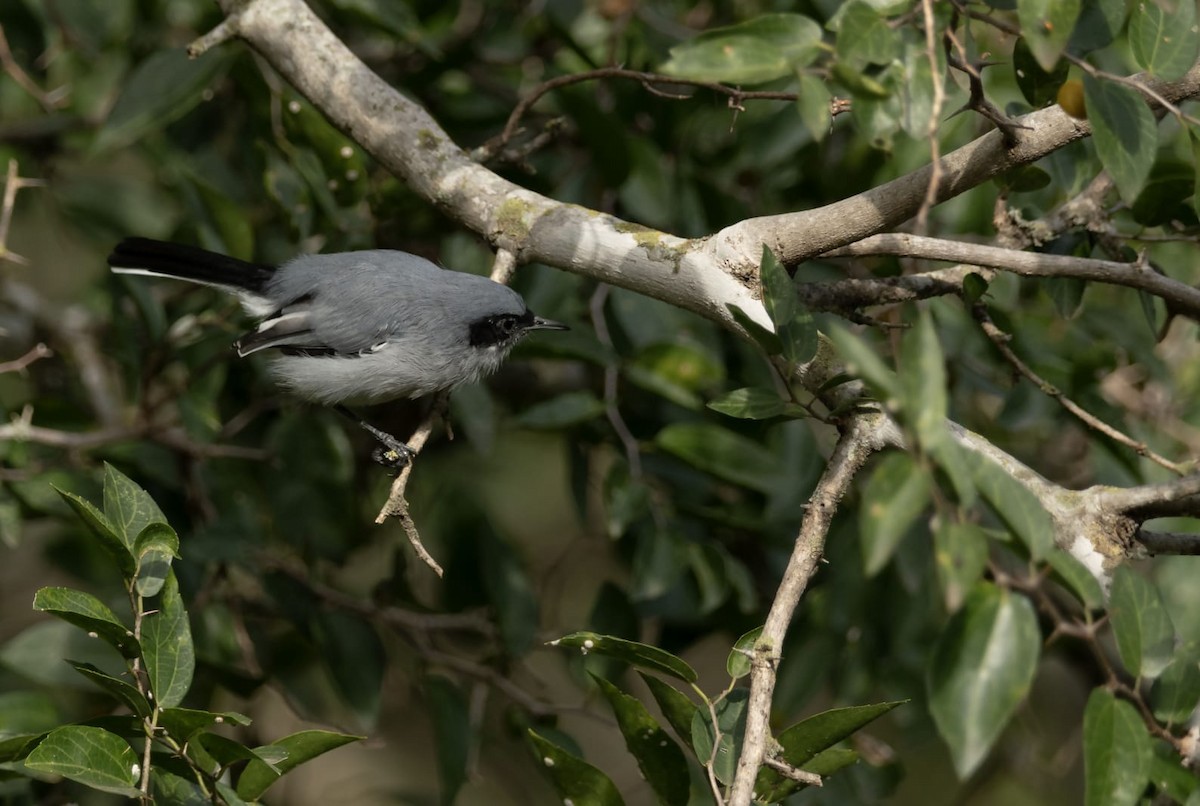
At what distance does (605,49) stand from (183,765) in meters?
2.60

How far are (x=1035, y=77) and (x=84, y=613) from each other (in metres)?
1.83

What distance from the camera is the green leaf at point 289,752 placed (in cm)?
181

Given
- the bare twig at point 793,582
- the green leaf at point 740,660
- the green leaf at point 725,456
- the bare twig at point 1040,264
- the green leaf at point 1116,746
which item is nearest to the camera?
the green leaf at point 1116,746

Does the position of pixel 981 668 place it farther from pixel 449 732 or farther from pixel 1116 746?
pixel 449 732

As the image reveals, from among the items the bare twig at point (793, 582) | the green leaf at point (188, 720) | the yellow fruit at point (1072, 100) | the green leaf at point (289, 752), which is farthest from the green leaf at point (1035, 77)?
the green leaf at point (188, 720)

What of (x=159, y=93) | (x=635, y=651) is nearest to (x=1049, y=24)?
(x=635, y=651)

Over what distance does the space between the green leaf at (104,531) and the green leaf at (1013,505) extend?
136cm

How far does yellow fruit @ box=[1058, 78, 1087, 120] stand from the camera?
1.97 meters

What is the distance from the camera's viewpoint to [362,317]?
3164 millimetres

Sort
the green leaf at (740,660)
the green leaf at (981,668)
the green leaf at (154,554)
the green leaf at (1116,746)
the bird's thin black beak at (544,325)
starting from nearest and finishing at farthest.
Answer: the green leaf at (981,668) → the green leaf at (1116,746) → the green leaf at (740,660) → the green leaf at (154,554) → the bird's thin black beak at (544,325)

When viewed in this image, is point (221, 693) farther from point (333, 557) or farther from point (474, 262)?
point (474, 262)

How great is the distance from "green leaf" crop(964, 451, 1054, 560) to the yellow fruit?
3.12 feet

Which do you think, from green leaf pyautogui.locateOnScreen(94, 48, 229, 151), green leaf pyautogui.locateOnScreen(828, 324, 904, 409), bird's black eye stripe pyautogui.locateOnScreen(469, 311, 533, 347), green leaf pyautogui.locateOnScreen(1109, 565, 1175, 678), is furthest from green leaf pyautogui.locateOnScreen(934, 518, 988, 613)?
green leaf pyautogui.locateOnScreen(94, 48, 229, 151)

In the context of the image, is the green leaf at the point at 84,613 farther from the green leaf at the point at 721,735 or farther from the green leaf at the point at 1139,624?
the green leaf at the point at 1139,624
